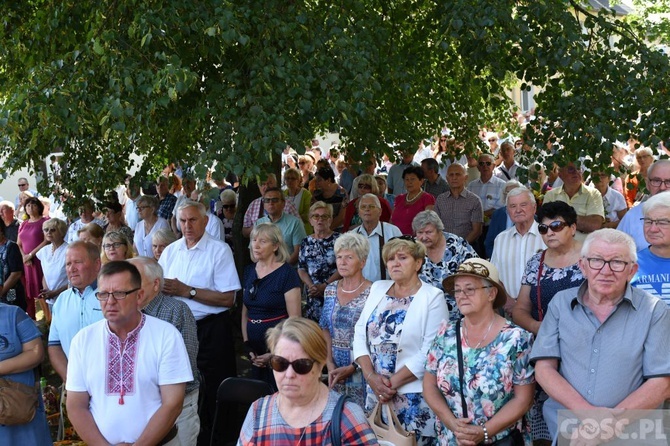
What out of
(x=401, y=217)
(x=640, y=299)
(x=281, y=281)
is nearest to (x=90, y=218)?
(x=401, y=217)

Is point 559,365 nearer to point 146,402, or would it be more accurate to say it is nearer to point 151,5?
point 146,402

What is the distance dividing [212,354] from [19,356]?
207cm

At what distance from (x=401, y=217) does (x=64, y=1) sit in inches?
160

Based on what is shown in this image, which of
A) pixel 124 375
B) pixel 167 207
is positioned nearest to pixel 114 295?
pixel 124 375

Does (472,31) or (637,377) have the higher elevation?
(472,31)

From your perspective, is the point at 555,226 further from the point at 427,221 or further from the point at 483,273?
the point at 427,221

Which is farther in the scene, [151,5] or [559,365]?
[151,5]

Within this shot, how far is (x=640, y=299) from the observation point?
4188 millimetres

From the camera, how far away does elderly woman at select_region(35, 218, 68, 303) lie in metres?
9.80

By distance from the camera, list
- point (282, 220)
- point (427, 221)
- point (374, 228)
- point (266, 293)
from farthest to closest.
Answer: point (282, 220) → point (374, 228) → point (427, 221) → point (266, 293)

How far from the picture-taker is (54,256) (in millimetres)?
9867

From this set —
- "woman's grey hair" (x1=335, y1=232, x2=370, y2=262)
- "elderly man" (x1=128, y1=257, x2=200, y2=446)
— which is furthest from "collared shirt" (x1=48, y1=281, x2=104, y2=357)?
"woman's grey hair" (x1=335, y1=232, x2=370, y2=262)

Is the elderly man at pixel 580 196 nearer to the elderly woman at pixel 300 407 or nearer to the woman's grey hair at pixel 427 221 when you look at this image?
the woman's grey hair at pixel 427 221

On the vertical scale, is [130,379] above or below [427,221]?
below
